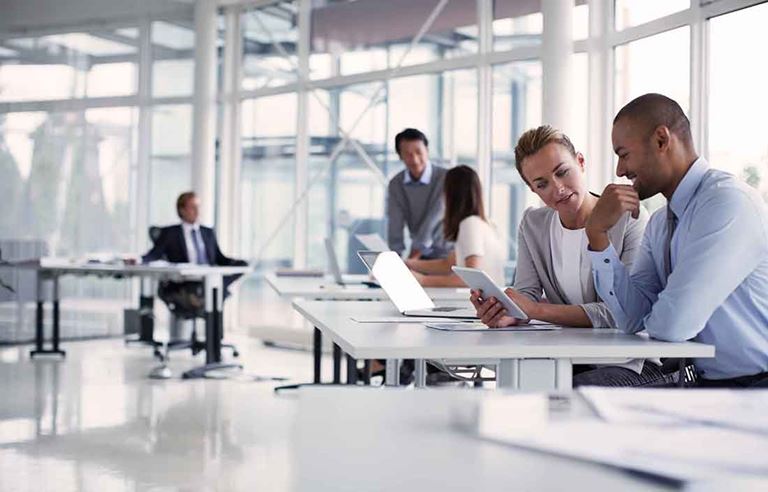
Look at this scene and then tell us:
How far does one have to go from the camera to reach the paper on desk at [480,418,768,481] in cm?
67

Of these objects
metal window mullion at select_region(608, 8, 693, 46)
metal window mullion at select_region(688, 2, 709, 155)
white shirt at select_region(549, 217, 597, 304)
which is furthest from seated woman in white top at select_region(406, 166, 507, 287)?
metal window mullion at select_region(608, 8, 693, 46)

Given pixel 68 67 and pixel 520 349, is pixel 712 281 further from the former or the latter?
pixel 68 67

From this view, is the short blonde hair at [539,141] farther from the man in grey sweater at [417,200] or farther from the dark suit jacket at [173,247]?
the dark suit jacket at [173,247]

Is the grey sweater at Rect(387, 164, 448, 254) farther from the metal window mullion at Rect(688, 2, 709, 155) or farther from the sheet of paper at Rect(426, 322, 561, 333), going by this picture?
the sheet of paper at Rect(426, 322, 561, 333)

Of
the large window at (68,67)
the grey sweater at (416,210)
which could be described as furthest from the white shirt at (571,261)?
the large window at (68,67)

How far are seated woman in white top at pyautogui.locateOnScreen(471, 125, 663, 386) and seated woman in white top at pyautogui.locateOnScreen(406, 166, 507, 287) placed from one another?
143 centimetres

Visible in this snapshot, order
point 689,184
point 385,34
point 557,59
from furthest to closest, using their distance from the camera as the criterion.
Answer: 1. point 385,34
2. point 557,59
3. point 689,184

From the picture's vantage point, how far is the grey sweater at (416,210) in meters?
5.74

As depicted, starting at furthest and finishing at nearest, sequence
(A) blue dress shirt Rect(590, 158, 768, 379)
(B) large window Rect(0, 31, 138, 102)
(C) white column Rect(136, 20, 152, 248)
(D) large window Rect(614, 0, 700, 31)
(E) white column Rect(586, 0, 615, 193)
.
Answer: (C) white column Rect(136, 20, 152, 248), (B) large window Rect(0, 31, 138, 102), (E) white column Rect(586, 0, 615, 193), (D) large window Rect(614, 0, 700, 31), (A) blue dress shirt Rect(590, 158, 768, 379)

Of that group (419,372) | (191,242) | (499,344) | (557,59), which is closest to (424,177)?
(557,59)

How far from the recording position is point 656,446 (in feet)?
2.35

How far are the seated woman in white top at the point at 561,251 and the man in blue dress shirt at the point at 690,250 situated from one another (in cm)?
20

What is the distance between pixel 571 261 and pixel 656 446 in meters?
2.27

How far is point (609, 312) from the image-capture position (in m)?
2.64
